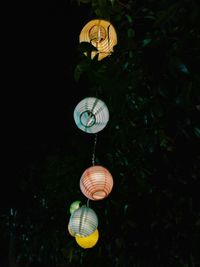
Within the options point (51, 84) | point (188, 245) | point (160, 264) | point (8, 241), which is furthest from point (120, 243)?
point (8, 241)

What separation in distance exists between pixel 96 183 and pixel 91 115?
0.50m

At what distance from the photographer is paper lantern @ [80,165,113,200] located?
2.45 meters

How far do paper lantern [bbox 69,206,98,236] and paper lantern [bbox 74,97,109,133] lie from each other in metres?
0.72

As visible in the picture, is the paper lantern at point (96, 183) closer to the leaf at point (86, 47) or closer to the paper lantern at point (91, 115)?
the paper lantern at point (91, 115)

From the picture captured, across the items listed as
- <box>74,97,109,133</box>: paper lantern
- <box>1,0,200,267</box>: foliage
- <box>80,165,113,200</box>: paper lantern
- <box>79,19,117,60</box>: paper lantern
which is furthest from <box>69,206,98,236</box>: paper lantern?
<box>79,19,117,60</box>: paper lantern

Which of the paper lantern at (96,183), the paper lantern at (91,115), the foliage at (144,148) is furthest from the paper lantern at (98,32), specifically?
the paper lantern at (96,183)

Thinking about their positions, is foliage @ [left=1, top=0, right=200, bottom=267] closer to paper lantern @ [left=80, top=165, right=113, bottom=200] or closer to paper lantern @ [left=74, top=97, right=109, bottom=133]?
paper lantern @ [left=74, top=97, right=109, bottom=133]

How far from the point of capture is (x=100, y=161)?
3.24 metres

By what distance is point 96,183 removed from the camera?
2449mm

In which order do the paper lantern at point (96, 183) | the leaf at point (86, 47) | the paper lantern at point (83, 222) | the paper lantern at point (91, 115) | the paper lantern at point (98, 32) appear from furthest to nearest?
the paper lantern at point (83, 222)
the paper lantern at point (96, 183)
the paper lantern at point (91, 115)
the paper lantern at point (98, 32)
the leaf at point (86, 47)

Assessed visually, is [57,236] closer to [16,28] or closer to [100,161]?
[100,161]

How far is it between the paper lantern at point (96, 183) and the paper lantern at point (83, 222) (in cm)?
22

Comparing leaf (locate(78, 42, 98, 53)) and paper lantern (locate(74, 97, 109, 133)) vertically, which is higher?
leaf (locate(78, 42, 98, 53))

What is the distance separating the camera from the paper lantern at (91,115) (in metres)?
2.24
